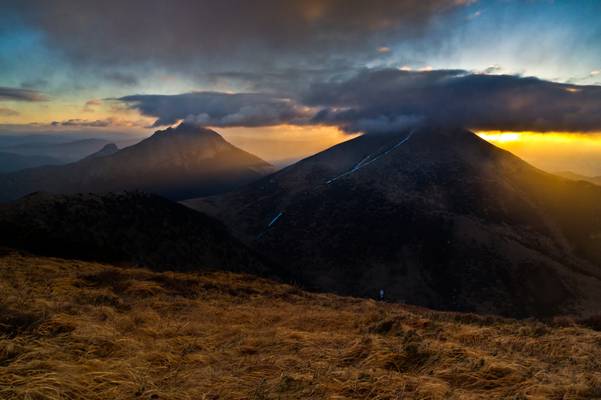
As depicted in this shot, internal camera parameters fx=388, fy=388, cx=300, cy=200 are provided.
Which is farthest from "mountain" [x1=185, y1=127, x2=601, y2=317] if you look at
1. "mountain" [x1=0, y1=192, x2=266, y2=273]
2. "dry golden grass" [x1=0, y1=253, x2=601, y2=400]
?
"dry golden grass" [x1=0, y1=253, x2=601, y2=400]

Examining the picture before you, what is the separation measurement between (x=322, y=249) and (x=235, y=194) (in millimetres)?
69744

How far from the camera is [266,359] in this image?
693 cm

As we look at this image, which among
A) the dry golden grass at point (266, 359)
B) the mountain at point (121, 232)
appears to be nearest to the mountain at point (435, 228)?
the mountain at point (121, 232)

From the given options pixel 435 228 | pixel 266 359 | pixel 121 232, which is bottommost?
pixel 435 228

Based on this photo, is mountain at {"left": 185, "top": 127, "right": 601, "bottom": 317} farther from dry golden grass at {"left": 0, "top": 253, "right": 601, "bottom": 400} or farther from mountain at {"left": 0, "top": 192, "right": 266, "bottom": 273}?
dry golden grass at {"left": 0, "top": 253, "right": 601, "bottom": 400}

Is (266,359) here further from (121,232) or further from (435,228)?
(435,228)

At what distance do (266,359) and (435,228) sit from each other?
129 metres

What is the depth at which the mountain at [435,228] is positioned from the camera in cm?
10338

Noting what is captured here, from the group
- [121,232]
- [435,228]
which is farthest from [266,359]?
[435,228]

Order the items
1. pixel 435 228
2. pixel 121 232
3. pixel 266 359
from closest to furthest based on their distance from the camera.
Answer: pixel 266 359
pixel 121 232
pixel 435 228

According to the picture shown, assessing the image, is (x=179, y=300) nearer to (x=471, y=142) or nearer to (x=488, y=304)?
(x=488, y=304)

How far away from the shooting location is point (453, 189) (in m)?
154

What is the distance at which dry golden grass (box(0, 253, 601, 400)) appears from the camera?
5105 mm

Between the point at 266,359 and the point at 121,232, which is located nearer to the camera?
the point at 266,359
